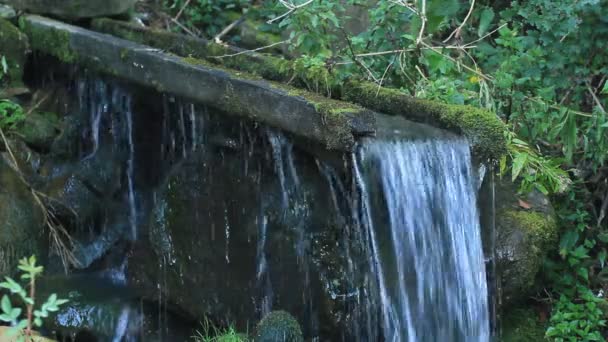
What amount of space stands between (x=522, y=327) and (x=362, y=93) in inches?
79.4

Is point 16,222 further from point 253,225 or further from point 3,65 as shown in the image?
point 253,225

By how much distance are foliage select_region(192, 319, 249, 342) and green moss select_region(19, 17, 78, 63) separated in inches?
93.9

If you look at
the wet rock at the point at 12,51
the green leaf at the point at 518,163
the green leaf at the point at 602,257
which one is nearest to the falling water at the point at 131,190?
the wet rock at the point at 12,51

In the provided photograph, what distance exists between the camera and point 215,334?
21.6 ft

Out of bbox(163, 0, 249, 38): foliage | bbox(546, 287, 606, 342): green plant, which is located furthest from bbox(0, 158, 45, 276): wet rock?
bbox(546, 287, 606, 342): green plant

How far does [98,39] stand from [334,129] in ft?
8.72

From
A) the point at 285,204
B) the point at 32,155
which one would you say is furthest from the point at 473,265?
the point at 32,155

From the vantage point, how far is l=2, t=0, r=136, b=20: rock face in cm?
805

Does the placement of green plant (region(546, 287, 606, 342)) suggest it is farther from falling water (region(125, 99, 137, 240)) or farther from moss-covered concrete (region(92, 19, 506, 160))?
falling water (region(125, 99, 137, 240))

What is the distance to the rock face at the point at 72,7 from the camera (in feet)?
26.4

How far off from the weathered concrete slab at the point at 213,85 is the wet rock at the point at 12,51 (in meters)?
0.10

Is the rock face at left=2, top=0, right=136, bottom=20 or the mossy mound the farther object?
the rock face at left=2, top=0, right=136, bottom=20

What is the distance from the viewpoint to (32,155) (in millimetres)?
7590

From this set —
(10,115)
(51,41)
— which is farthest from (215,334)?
(51,41)
